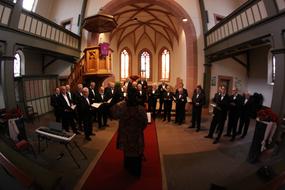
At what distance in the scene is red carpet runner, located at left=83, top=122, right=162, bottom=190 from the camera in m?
2.88

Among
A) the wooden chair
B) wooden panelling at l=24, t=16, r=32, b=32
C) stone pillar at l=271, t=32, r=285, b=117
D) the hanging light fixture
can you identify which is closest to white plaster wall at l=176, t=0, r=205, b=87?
the hanging light fixture

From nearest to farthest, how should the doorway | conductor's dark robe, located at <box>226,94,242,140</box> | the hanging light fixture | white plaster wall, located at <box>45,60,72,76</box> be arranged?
conductor's dark robe, located at <box>226,94,242,140</box>
the hanging light fixture
the doorway
white plaster wall, located at <box>45,60,72,76</box>

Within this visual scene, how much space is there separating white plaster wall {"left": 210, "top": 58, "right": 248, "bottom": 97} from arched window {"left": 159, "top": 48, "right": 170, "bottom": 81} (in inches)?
255

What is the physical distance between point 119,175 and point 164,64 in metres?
13.3

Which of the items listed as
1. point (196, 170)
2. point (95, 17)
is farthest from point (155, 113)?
point (196, 170)

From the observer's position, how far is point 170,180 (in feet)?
9.93

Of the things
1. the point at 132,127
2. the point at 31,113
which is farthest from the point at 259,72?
the point at 31,113

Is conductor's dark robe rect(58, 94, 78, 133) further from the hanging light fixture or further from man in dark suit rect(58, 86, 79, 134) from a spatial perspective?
the hanging light fixture

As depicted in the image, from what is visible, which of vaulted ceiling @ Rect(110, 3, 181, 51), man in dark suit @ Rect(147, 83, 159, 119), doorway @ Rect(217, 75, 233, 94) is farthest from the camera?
vaulted ceiling @ Rect(110, 3, 181, 51)

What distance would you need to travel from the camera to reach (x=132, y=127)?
3.26m

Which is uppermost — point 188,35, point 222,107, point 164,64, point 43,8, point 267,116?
point 43,8

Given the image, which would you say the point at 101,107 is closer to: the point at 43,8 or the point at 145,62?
the point at 43,8

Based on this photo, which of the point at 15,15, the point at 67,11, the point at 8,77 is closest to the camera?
the point at 8,77

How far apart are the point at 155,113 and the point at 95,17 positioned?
4.07 m
